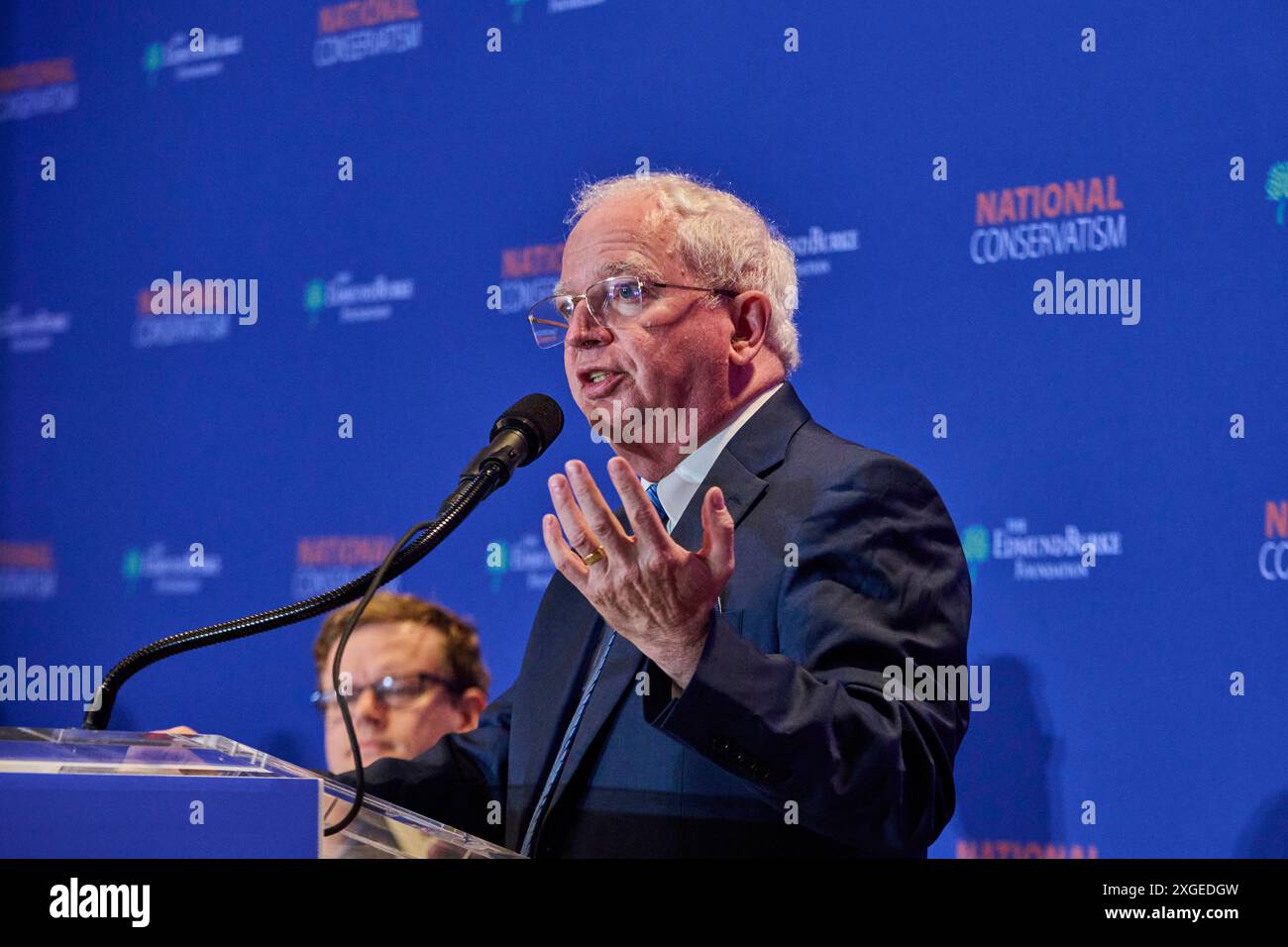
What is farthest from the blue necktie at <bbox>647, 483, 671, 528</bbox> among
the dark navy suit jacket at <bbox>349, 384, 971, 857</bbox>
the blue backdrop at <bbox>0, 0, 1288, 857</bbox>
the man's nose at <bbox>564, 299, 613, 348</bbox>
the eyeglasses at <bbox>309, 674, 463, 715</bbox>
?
the eyeglasses at <bbox>309, 674, 463, 715</bbox>

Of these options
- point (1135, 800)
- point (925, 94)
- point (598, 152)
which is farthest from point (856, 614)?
point (598, 152)

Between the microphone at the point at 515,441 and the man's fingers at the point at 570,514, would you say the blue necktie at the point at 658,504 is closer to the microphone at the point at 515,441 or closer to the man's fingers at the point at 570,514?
the microphone at the point at 515,441

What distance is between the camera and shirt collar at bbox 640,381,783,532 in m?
2.13

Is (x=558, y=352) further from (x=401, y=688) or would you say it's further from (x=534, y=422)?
(x=534, y=422)

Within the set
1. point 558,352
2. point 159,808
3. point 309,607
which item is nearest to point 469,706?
point 558,352

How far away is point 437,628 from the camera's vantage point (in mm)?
3543

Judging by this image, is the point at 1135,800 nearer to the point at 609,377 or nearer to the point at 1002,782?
the point at 1002,782

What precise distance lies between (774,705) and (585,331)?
2.96 feet

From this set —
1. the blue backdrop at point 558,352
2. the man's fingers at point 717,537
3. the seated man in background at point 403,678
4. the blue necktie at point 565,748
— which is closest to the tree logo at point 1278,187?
the blue backdrop at point 558,352

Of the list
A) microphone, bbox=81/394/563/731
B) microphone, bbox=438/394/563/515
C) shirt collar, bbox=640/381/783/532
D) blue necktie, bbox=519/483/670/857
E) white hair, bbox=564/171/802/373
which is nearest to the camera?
microphone, bbox=81/394/563/731

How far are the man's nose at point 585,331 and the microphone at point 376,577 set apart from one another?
0.50 m

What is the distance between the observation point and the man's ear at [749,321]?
7.47ft

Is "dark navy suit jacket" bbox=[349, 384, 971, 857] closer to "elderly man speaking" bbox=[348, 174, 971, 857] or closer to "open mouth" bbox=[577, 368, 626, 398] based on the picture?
"elderly man speaking" bbox=[348, 174, 971, 857]

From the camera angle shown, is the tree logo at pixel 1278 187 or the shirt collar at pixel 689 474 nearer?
the shirt collar at pixel 689 474
